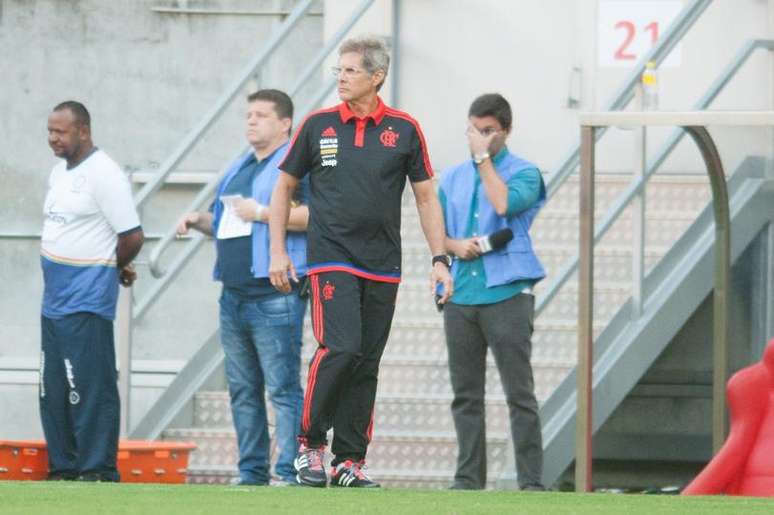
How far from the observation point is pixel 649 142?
1191 centimetres

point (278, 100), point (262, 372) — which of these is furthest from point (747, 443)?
point (278, 100)

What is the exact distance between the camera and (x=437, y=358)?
11023 millimetres

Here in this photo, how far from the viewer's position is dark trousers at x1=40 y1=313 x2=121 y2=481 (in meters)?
9.79

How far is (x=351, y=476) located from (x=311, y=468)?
0.19m

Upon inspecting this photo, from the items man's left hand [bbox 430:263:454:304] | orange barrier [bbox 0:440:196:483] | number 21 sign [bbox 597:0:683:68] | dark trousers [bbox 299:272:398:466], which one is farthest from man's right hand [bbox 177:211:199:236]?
number 21 sign [bbox 597:0:683:68]

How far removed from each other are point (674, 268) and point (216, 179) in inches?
93.9

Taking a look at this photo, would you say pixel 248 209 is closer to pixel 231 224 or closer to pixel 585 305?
pixel 231 224

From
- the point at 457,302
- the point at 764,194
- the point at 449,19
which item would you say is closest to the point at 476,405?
the point at 457,302

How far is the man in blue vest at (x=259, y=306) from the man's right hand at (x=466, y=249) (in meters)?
0.75

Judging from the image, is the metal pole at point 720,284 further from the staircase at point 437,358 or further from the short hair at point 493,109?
the short hair at point 493,109

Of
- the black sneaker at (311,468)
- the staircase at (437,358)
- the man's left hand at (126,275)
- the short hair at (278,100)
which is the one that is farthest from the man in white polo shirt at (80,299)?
the black sneaker at (311,468)

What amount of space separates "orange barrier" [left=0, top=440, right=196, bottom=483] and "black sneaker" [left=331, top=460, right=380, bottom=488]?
1649mm

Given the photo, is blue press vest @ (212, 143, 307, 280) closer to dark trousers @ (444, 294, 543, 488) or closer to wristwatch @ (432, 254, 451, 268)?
dark trousers @ (444, 294, 543, 488)

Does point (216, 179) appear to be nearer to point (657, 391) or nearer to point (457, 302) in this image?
point (457, 302)
